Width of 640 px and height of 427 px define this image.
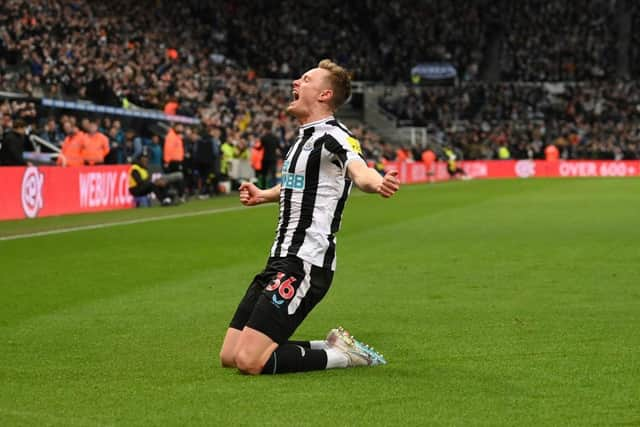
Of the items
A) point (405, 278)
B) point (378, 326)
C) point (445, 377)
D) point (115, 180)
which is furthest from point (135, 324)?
point (115, 180)

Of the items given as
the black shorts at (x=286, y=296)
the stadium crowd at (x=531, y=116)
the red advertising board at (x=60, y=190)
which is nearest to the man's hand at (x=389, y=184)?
the black shorts at (x=286, y=296)

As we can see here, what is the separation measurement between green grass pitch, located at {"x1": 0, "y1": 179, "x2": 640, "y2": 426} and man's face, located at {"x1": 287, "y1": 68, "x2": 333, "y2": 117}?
1701mm

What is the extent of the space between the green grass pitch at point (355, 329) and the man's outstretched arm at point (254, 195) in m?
1.10

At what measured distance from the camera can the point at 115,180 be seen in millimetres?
29109

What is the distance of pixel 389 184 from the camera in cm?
657

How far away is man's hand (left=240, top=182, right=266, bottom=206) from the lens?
8.16m

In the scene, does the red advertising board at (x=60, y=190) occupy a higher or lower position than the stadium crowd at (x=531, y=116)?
higher

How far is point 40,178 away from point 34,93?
25.5ft

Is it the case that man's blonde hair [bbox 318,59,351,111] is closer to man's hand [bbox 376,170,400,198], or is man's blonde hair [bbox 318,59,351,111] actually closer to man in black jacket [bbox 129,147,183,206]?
man's hand [bbox 376,170,400,198]

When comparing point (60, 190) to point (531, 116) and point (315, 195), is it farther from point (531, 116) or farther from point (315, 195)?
point (531, 116)

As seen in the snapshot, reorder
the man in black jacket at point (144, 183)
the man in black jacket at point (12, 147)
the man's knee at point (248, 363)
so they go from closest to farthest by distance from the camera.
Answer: the man's knee at point (248, 363), the man in black jacket at point (12, 147), the man in black jacket at point (144, 183)

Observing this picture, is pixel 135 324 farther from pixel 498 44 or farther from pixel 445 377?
pixel 498 44

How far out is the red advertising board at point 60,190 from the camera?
2365 cm

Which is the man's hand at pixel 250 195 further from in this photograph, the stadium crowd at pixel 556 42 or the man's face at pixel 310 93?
the stadium crowd at pixel 556 42
